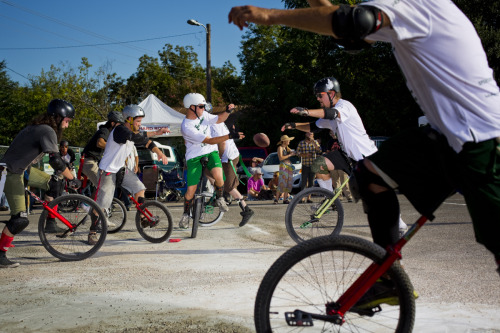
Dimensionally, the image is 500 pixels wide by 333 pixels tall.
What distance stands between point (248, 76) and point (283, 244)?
2771 cm

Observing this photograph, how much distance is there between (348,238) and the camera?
260 centimetres

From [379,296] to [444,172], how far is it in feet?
2.20

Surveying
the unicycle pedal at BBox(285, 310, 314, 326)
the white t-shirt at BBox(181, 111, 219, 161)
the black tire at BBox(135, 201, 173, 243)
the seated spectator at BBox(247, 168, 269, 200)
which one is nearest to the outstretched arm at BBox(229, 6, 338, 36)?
the unicycle pedal at BBox(285, 310, 314, 326)

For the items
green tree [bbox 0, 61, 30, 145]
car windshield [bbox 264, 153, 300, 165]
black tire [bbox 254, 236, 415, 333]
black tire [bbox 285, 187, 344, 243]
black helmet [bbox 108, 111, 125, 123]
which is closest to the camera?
black tire [bbox 254, 236, 415, 333]

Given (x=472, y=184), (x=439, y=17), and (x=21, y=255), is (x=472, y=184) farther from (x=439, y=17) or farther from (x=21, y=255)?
(x=21, y=255)

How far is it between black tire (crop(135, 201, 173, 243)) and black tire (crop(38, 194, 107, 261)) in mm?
1179

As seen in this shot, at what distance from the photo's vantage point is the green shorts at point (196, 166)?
27.1 feet

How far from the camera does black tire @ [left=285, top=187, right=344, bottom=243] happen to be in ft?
22.6

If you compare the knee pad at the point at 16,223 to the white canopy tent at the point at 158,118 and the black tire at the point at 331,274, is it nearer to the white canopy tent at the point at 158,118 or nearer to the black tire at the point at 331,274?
the black tire at the point at 331,274

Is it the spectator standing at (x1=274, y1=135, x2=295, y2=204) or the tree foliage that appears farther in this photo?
the tree foliage

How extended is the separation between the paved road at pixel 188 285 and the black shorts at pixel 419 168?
3.64 feet

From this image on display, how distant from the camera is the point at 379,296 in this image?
104 inches

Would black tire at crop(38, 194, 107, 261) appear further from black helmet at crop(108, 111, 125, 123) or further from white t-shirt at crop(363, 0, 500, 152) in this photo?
white t-shirt at crop(363, 0, 500, 152)

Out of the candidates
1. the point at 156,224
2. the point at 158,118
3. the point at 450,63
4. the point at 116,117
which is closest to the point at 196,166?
the point at 156,224
